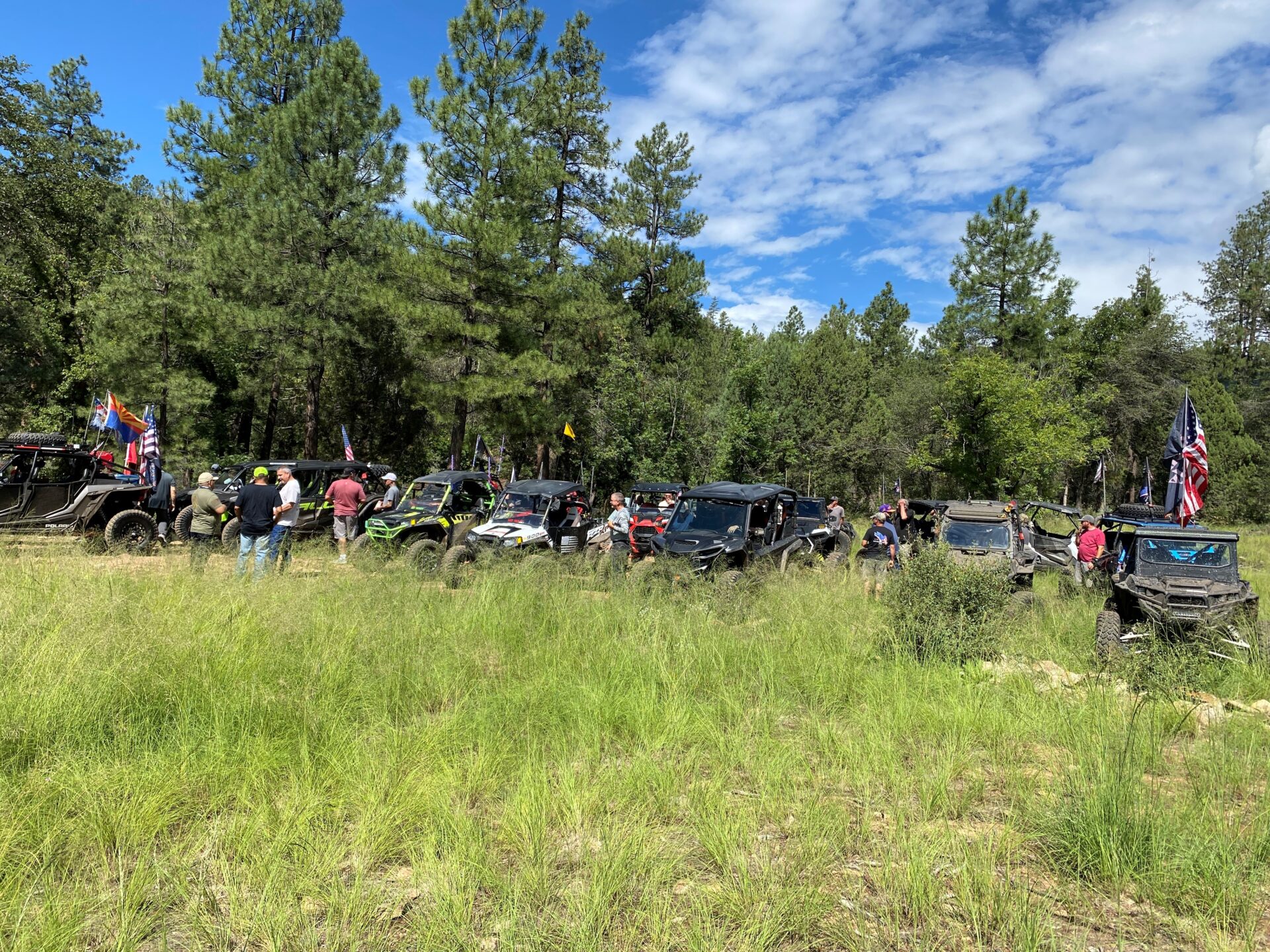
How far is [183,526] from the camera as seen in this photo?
1215cm

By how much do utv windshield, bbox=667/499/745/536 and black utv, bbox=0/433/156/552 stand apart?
30.1 ft

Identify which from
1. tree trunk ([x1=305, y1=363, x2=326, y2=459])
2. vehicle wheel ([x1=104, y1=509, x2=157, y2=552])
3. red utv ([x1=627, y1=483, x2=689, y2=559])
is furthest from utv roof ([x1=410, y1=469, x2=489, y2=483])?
tree trunk ([x1=305, y1=363, x2=326, y2=459])

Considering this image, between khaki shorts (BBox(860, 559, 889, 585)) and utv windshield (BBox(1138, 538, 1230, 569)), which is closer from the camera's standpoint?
utv windshield (BBox(1138, 538, 1230, 569))

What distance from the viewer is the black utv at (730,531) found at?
31.1 feet

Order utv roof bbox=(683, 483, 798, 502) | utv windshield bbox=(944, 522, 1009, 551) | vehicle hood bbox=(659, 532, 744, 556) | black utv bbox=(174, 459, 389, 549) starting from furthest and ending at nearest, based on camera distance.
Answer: black utv bbox=(174, 459, 389, 549)
utv windshield bbox=(944, 522, 1009, 551)
utv roof bbox=(683, 483, 798, 502)
vehicle hood bbox=(659, 532, 744, 556)

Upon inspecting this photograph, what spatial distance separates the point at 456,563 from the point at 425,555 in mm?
497

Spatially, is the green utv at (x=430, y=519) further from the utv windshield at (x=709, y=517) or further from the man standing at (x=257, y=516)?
the utv windshield at (x=709, y=517)

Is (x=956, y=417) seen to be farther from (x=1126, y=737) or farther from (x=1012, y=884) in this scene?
(x=1012, y=884)

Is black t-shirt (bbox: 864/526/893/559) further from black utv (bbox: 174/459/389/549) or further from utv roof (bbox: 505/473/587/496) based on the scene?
black utv (bbox: 174/459/389/549)

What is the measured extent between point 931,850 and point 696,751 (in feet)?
5.03

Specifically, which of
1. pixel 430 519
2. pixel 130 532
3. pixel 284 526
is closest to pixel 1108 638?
pixel 430 519

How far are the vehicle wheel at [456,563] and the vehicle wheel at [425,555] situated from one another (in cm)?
8

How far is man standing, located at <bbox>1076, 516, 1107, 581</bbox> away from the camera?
11914 millimetres

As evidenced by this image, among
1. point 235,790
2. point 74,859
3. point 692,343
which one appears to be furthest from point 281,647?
point 692,343
